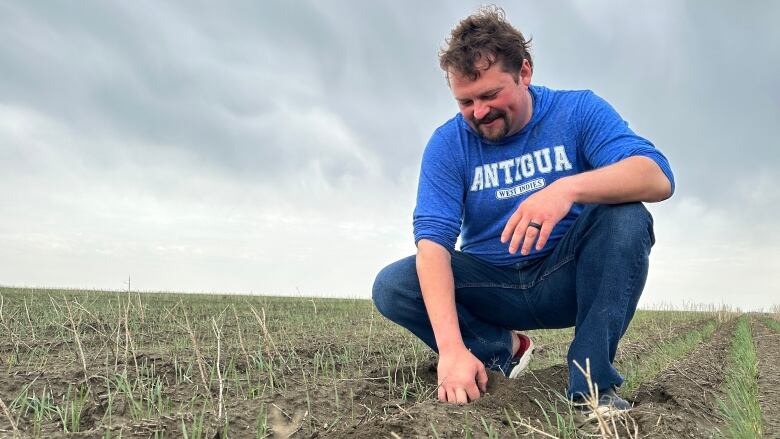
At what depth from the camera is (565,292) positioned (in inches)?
119

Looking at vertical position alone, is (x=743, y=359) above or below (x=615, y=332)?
below

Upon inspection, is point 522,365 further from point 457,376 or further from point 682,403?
point 457,376

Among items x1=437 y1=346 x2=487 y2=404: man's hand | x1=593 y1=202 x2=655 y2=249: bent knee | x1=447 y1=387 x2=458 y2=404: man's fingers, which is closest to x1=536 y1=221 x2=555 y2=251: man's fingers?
x1=593 y1=202 x2=655 y2=249: bent knee

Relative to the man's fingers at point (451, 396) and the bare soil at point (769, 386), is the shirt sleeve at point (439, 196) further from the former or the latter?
the bare soil at point (769, 386)

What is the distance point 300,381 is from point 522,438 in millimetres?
1771

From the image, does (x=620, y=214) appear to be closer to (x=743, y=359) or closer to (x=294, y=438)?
(x=294, y=438)

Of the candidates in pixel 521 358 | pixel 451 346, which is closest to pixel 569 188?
pixel 451 346

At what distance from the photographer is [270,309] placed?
9.62m

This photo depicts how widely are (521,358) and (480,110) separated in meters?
1.52

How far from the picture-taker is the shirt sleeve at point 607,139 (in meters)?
2.70

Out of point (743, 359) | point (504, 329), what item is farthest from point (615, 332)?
point (743, 359)

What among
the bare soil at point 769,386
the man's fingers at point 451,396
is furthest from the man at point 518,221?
the bare soil at point 769,386

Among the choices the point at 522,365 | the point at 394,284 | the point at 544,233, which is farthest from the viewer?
the point at 522,365

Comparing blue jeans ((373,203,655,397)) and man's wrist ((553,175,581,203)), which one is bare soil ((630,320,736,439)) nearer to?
blue jeans ((373,203,655,397))
